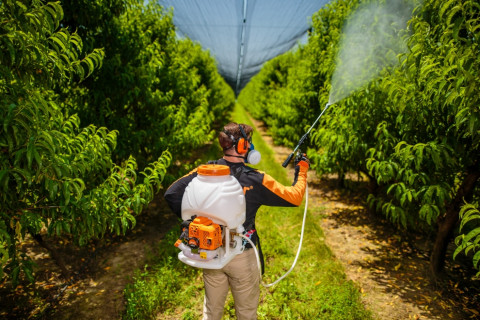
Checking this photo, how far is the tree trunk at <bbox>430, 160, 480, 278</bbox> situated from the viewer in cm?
411

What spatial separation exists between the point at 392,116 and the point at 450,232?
2.23 m

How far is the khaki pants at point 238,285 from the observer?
2729mm

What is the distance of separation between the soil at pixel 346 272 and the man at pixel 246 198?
219 centimetres

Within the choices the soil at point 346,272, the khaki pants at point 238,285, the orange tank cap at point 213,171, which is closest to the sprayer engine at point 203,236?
the orange tank cap at point 213,171

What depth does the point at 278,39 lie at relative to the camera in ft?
47.8

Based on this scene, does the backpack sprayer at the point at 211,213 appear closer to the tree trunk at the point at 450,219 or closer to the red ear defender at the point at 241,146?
the red ear defender at the point at 241,146

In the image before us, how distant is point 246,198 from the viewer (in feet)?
8.52

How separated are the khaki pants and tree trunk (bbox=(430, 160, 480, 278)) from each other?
358 centimetres

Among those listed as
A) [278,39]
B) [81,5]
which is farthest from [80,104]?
[278,39]

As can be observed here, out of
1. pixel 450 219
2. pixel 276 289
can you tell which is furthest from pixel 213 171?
pixel 450 219

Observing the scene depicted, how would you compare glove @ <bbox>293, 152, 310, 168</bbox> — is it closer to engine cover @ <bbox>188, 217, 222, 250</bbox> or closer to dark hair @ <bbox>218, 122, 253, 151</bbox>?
dark hair @ <bbox>218, 122, 253, 151</bbox>

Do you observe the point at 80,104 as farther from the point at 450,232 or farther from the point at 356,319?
the point at 450,232

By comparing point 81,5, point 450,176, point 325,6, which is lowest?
point 450,176

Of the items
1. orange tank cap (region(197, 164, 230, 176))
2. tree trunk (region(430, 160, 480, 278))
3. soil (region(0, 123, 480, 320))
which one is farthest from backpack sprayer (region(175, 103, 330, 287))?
tree trunk (region(430, 160, 480, 278))
